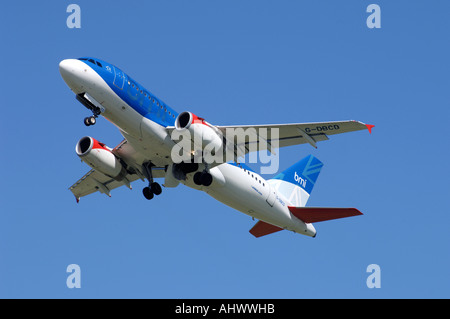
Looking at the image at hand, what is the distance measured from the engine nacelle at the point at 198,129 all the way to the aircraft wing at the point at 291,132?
122 cm

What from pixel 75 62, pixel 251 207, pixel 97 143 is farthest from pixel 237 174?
pixel 75 62

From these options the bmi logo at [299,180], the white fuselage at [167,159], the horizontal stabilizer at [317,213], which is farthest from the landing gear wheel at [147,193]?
the bmi logo at [299,180]

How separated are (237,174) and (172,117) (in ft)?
15.5

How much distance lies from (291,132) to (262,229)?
897 cm

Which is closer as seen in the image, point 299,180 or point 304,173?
point 299,180

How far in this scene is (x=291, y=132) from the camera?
33219 mm

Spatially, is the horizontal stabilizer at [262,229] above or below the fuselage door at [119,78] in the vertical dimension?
below

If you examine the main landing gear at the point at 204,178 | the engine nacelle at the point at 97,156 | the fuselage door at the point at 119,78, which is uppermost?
the fuselage door at the point at 119,78

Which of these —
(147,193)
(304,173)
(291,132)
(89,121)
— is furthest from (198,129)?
(304,173)

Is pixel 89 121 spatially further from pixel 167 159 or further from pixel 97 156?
pixel 167 159

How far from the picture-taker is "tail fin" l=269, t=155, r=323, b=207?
40375mm

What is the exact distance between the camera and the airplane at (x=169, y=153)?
101ft

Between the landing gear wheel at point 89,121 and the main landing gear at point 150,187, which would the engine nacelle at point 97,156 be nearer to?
the main landing gear at point 150,187

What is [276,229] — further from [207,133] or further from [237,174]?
[207,133]
